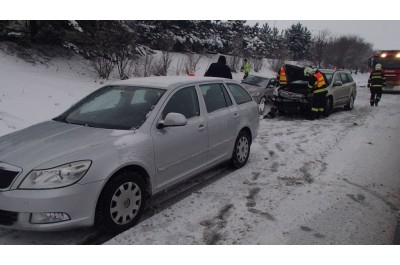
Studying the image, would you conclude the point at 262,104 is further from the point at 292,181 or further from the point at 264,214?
the point at 264,214

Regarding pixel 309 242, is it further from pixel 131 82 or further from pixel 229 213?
pixel 131 82

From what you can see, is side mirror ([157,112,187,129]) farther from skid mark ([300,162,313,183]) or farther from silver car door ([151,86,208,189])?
skid mark ([300,162,313,183])

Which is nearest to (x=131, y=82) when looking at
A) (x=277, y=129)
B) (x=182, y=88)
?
(x=182, y=88)

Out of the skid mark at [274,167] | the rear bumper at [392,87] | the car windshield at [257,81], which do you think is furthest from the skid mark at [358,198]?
the rear bumper at [392,87]

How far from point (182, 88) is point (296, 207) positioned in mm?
2137

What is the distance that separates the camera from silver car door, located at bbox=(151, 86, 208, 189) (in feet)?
12.9

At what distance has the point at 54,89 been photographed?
10.5m

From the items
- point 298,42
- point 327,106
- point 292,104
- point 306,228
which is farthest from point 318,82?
point 298,42

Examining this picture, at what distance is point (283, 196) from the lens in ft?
15.0

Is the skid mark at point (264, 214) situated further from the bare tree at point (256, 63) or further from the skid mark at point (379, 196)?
the bare tree at point (256, 63)

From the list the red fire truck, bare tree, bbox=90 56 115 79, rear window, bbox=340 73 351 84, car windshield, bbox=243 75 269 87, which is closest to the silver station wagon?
car windshield, bbox=243 75 269 87

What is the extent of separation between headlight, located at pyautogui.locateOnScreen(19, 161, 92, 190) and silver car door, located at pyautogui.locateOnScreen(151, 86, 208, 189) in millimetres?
981

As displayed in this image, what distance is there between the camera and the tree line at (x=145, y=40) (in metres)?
13.2

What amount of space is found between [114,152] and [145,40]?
715 inches
